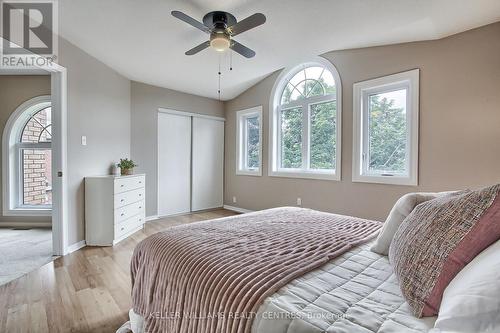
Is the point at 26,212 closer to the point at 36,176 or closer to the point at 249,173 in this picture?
the point at 36,176

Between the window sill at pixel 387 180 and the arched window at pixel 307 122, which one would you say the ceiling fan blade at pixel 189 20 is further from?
the window sill at pixel 387 180

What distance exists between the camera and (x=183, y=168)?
5.02m

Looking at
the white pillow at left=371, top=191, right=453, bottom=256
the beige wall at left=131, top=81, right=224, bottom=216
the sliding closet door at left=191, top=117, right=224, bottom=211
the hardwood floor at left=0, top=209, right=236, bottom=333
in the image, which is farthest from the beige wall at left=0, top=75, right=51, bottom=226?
the white pillow at left=371, top=191, right=453, bottom=256

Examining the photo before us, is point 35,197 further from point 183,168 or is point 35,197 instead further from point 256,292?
point 256,292

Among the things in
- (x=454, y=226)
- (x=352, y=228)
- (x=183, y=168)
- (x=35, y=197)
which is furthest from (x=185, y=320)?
(x=35, y=197)

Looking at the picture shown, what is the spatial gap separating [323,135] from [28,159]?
16.1 feet

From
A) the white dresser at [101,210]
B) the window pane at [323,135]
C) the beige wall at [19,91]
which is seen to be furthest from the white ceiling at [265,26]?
the white dresser at [101,210]

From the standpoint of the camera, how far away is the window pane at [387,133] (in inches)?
124

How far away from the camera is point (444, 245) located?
31.7 inches

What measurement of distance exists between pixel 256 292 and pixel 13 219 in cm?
507

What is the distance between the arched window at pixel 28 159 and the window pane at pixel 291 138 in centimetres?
392

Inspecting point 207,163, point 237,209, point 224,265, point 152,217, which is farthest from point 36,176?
point 224,265

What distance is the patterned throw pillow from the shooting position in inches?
29.3

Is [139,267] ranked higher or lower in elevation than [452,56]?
lower
